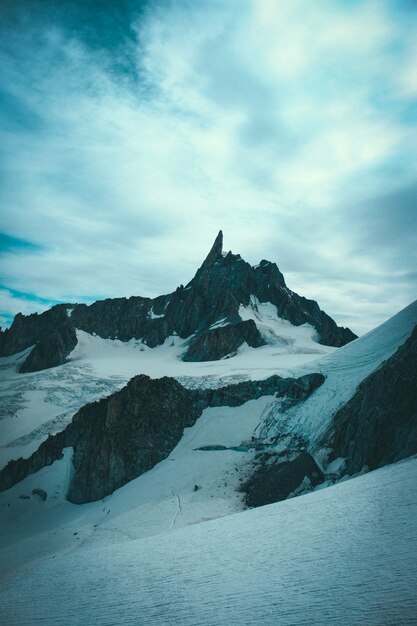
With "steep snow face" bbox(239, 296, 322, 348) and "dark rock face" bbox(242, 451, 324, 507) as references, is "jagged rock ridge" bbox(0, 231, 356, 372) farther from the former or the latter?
"dark rock face" bbox(242, 451, 324, 507)

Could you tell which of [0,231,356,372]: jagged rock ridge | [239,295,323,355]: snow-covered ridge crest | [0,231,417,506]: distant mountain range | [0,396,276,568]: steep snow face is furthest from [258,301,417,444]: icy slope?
[0,231,356,372]: jagged rock ridge

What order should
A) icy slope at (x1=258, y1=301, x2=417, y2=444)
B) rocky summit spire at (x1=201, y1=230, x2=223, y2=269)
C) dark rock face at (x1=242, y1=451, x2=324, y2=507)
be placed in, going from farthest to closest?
1. rocky summit spire at (x1=201, y1=230, x2=223, y2=269)
2. icy slope at (x1=258, y1=301, x2=417, y2=444)
3. dark rock face at (x1=242, y1=451, x2=324, y2=507)

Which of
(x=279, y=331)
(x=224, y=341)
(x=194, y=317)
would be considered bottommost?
(x=224, y=341)

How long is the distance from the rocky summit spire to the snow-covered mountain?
63756 millimetres

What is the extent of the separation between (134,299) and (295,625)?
122643mm

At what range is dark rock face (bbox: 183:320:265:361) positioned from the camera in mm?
80794

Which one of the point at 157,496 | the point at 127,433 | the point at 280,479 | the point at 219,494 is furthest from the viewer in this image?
the point at 127,433

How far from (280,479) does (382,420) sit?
870cm

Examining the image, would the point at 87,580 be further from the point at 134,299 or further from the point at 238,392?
the point at 134,299

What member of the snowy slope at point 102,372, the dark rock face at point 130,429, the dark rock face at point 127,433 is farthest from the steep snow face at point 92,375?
the dark rock face at point 127,433

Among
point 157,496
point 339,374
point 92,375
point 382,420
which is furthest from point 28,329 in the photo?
point 382,420

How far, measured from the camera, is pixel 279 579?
852 centimetres

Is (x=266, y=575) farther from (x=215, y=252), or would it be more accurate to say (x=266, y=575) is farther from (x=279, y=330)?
(x=215, y=252)

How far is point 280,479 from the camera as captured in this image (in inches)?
977
